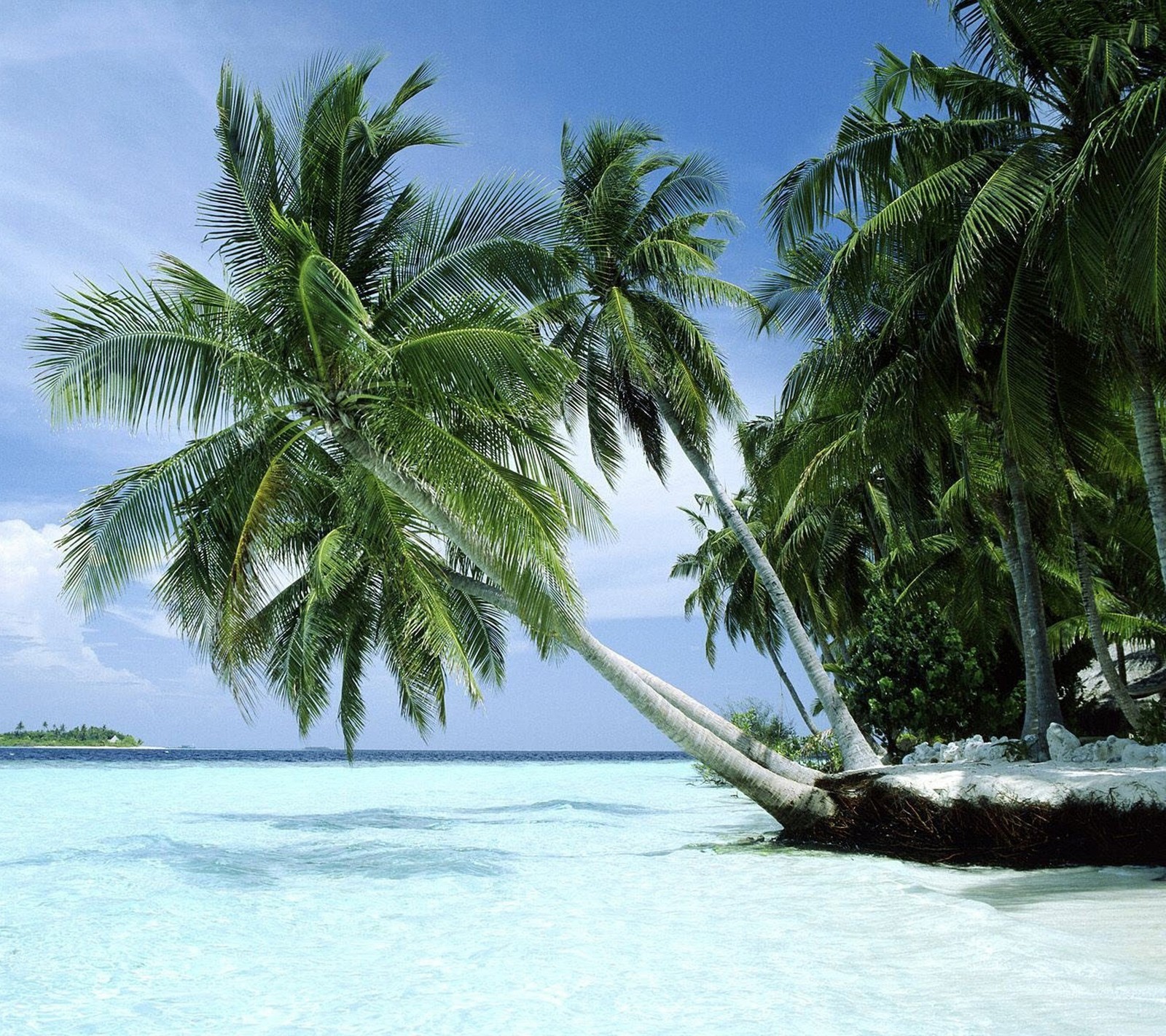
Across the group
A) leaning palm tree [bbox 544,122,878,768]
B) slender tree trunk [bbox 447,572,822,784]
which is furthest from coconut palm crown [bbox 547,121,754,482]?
slender tree trunk [bbox 447,572,822,784]

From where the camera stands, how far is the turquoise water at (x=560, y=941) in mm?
4219

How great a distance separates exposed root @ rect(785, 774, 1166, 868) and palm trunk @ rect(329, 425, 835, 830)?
0.28 m

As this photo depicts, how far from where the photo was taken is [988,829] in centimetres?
813

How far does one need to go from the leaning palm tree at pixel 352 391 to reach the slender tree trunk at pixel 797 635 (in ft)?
4.56

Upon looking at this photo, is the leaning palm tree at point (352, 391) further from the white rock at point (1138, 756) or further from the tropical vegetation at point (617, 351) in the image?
the white rock at point (1138, 756)

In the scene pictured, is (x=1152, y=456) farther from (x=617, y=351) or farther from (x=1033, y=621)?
(x=617, y=351)

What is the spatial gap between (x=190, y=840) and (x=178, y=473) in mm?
5731

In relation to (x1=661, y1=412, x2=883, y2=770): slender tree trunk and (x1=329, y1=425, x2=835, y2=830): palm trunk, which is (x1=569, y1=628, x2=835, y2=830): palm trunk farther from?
(x1=661, y1=412, x2=883, y2=770): slender tree trunk

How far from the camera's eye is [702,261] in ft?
42.6

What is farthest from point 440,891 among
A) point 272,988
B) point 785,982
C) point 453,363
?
point 453,363

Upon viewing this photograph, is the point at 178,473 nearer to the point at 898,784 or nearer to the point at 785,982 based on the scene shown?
the point at 785,982

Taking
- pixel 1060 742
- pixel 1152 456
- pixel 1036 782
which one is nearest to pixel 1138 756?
pixel 1060 742

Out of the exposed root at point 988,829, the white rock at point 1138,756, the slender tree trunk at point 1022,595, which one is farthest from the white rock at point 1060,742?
the exposed root at point 988,829

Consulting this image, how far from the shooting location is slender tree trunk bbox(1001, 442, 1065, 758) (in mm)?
10734
